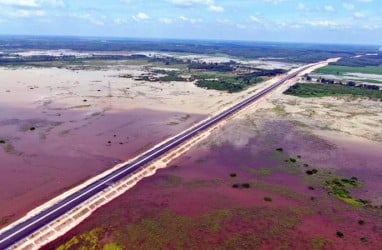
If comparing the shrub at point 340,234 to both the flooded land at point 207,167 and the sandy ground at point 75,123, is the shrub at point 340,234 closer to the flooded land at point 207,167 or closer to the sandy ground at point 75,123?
the flooded land at point 207,167

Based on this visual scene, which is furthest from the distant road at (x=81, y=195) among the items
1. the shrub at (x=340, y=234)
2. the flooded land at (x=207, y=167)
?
the shrub at (x=340, y=234)

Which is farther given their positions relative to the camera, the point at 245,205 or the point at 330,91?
the point at 330,91

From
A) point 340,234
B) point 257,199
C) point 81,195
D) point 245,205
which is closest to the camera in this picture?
point 340,234

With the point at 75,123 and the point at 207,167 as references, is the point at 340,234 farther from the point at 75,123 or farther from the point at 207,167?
the point at 75,123

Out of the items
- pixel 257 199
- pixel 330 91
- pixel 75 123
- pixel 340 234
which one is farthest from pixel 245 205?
pixel 330 91

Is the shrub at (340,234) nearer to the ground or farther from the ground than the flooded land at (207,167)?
nearer to the ground

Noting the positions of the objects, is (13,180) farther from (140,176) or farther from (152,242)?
(152,242)

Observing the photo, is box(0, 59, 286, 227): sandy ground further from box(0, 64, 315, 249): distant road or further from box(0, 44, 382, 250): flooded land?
box(0, 64, 315, 249): distant road

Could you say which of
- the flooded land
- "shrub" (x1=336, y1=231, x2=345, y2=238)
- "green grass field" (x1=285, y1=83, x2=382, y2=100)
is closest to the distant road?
the flooded land

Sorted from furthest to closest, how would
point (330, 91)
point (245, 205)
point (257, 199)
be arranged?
point (330, 91) < point (257, 199) < point (245, 205)
